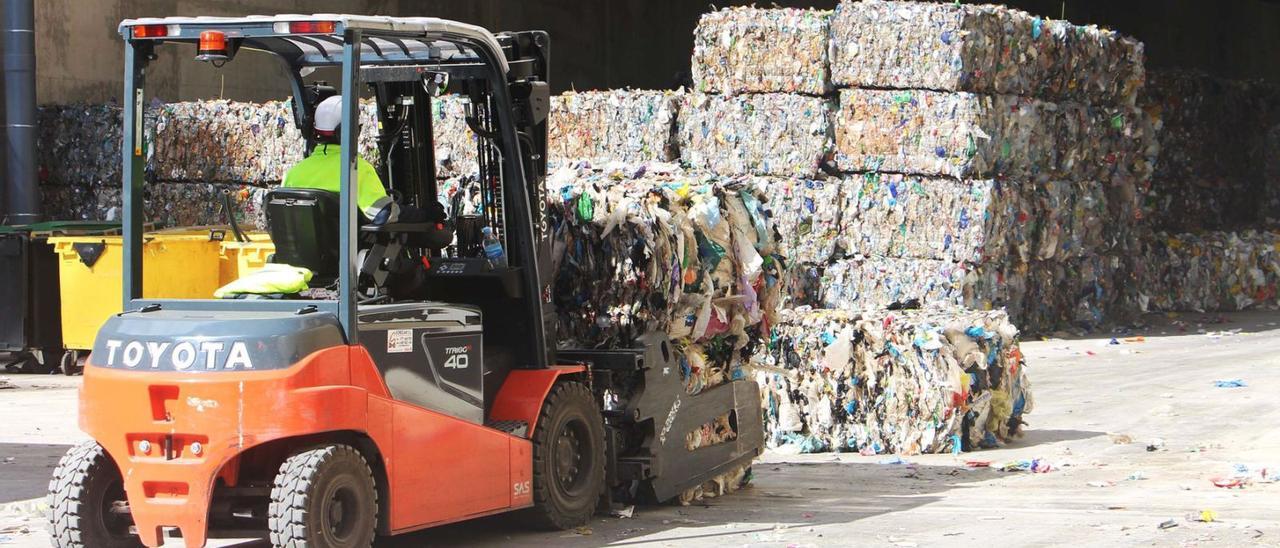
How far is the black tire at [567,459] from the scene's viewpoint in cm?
845

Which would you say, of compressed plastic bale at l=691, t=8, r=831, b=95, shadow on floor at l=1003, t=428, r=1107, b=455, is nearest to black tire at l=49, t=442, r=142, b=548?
shadow on floor at l=1003, t=428, r=1107, b=455

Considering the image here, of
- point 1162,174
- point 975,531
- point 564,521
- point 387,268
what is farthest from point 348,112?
point 1162,174

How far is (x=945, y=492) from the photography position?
1009cm

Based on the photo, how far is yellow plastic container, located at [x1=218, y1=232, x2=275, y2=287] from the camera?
1652cm

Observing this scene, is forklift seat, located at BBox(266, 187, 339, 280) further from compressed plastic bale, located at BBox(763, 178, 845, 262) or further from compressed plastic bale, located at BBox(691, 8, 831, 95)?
compressed plastic bale, located at BBox(691, 8, 831, 95)

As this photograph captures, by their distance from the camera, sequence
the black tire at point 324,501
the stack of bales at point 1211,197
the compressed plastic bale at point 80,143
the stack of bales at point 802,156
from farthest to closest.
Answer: the stack of bales at point 1211,197
the compressed plastic bale at point 80,143
the stack of bales at point 802,156
the black tire at point 324,501

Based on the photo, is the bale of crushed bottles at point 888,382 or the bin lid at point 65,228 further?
the bin lid at point 65,228

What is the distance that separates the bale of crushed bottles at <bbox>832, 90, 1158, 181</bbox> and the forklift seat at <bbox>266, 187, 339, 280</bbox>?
1080 centimetres

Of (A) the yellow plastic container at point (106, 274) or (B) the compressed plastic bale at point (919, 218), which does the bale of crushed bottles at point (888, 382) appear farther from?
(A) the yellow plastic container at point (106, 274)

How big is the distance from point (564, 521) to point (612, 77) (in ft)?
88.6

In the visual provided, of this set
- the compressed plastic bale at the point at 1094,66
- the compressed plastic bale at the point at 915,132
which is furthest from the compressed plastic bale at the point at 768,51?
the compressed plastic bale at the point at 1094,66

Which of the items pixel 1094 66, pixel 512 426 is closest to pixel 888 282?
pixel 1094 66

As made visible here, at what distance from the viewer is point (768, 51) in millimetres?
17891

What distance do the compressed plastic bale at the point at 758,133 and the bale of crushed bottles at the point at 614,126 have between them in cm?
28
